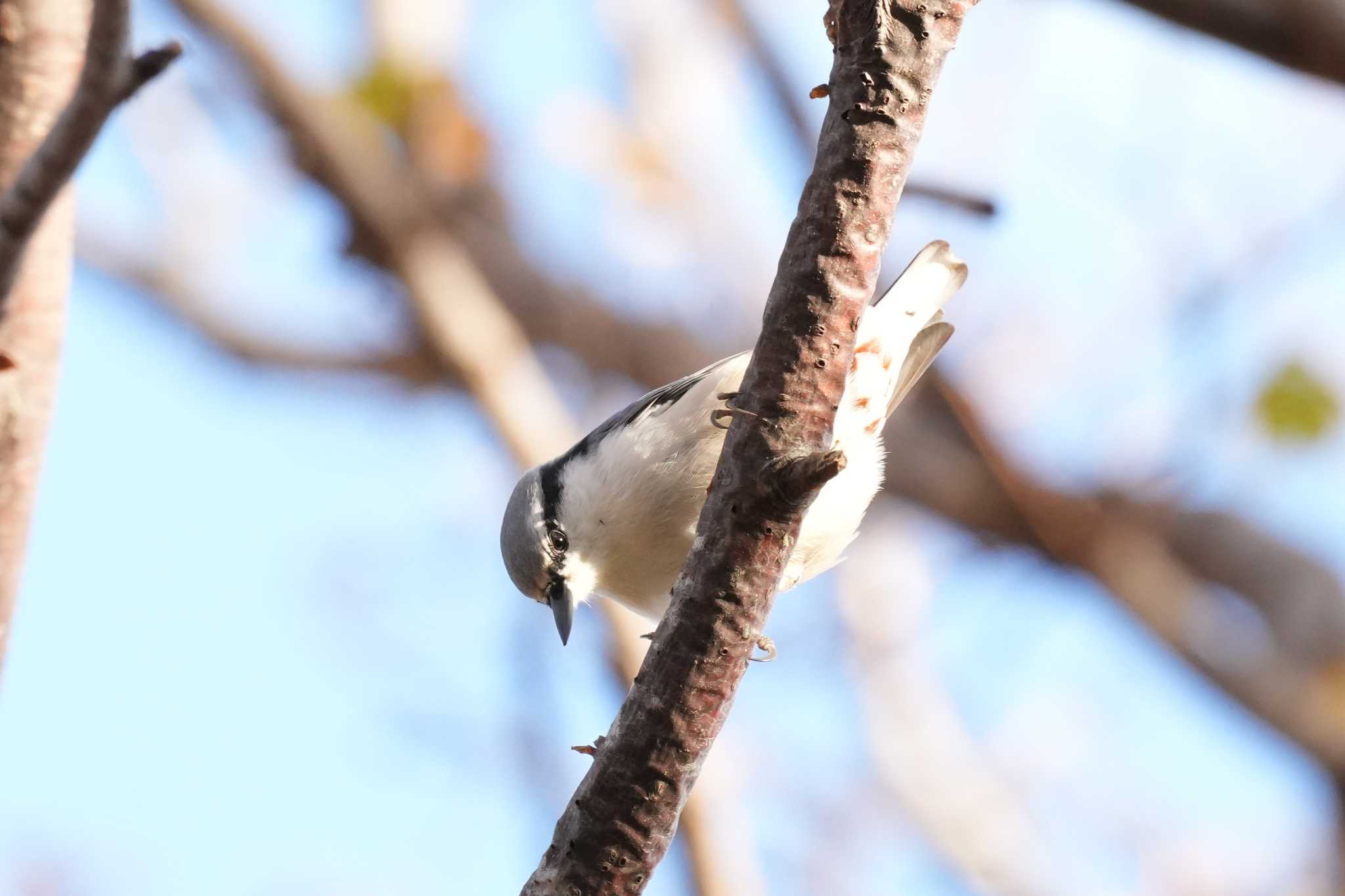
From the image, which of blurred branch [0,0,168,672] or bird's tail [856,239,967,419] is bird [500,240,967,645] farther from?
blurred branch [0,0,168,672]

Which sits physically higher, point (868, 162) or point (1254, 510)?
point (868, 162)

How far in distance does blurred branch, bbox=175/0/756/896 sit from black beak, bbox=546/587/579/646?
55 centimetres

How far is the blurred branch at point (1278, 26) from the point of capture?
2.27m

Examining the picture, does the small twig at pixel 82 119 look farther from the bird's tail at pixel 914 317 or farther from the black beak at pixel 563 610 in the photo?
the bird's tail at pixel 914 317

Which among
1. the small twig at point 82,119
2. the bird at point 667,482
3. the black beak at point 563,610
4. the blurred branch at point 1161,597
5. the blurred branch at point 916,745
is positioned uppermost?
the small twig at point 82,119

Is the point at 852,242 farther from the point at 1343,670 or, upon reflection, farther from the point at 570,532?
the point at 1343,670

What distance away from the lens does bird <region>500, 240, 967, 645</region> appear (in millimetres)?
2455

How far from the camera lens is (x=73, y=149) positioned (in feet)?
3.66

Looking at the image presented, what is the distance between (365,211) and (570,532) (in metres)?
1.29

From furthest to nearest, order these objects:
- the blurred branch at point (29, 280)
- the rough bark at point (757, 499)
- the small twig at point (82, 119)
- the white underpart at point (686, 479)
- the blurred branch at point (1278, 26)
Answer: the white underpart at point (686, 479), the blurred branch at point (1278, 26), the blurred branch at point (29, 280), the rough bark at point (757, 499), the small twig at point (82, 119)

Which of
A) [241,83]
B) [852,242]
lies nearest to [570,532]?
[852,242]

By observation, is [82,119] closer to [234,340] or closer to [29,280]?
[29,280]

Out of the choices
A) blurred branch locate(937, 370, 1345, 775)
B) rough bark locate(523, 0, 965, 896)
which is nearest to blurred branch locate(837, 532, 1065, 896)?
blurred branch locate(937, 370, 1345, 775)

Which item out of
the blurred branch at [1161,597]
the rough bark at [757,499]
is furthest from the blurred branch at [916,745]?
the rough bark at [757,499]
